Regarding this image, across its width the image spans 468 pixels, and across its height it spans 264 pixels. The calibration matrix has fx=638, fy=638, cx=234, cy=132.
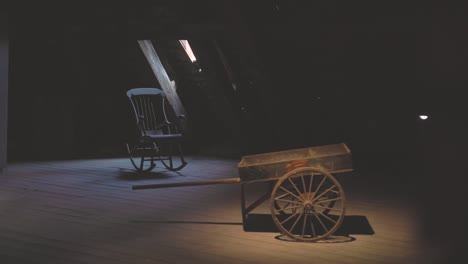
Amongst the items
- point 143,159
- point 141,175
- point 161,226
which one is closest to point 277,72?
point 143,159

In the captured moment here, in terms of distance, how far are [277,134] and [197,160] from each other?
1219 millimetres

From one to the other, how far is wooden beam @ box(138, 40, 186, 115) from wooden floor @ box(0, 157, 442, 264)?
1.95m

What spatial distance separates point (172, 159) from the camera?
8.74 metres

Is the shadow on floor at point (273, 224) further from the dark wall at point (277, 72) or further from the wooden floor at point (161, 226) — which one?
the dark wall at point (277, 72)

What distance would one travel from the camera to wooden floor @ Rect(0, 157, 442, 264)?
3.90 meters

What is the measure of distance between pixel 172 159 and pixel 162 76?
115 centimetres

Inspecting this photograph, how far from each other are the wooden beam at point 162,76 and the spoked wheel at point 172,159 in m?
0.62

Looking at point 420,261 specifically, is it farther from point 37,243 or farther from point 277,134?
point 277,134

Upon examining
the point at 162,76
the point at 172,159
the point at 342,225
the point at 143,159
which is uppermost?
the point at 162,76

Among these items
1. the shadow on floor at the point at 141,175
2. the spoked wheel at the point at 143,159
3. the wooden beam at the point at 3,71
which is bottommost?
the shadow on floor at the point at 141,175

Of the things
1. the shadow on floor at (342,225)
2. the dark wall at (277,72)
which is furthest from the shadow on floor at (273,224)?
the dark wall at (277,72)

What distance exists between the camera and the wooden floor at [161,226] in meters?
3.90

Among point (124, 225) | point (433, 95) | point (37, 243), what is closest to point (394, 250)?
point (124, 225)

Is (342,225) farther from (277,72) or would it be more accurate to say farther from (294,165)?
(277,72)
